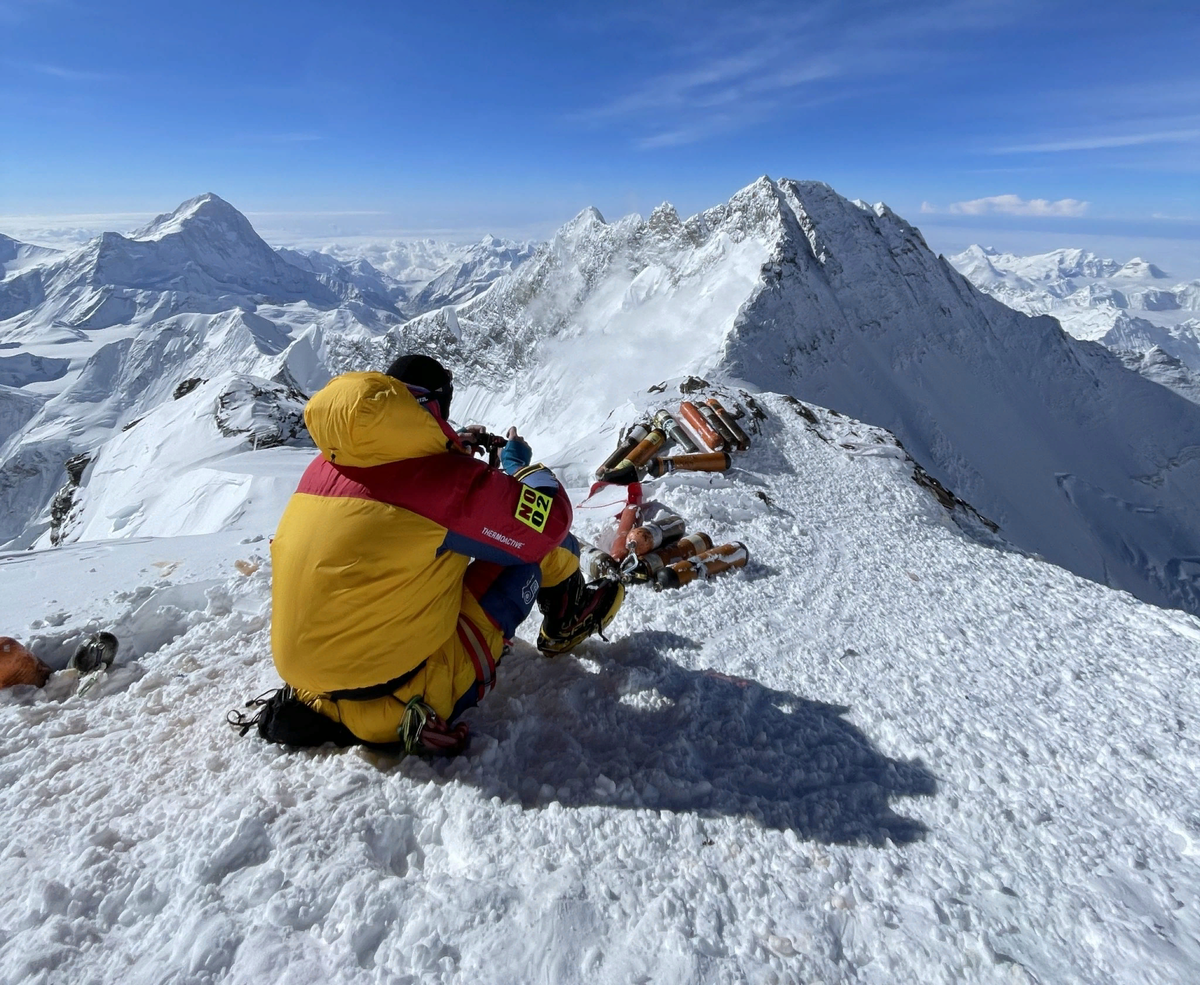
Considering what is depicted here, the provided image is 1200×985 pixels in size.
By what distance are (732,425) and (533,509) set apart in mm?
8989

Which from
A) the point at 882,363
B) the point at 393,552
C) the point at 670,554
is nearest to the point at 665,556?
the point at 670,554

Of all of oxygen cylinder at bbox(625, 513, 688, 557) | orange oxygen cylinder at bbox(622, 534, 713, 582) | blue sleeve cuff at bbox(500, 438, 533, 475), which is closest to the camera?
blue sleeve cuff at bbox(500, 438, 533, 475)

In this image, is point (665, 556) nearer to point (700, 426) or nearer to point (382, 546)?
point (382, 546)

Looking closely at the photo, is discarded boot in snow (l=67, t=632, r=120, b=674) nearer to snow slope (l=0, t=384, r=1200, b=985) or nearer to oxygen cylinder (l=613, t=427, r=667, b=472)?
snow slope (l=0, t=384, r=1200, b=985)

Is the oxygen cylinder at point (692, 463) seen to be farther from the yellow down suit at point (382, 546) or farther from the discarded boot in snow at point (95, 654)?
the discarded boot in snow at point (95, 654)

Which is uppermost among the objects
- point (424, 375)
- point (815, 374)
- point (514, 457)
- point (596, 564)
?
point (424, 375)

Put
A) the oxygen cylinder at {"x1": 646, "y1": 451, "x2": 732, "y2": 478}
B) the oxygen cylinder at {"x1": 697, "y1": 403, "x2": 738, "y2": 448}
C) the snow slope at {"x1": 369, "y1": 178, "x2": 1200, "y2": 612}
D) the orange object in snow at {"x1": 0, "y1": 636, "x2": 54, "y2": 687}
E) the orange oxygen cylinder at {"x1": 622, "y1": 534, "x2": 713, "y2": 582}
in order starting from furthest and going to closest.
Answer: the snow slope at {"x1": 369, "y1": 178, "x2": 1200, "y2": 612}, the oxygen cylinder at {"x1": 697, "y1": 403, "x2": 738, "y2": 448}, the oxygen cylinder at {"x1": 646, "y1": 451, "x2": 732, "y2": 478}, the orange oxygen cylinder at {"x1": 622, "y1": 534, "x2": 713, "y2": 582}, the orange object in snow at {"x1": 0, "y1": 636, "x2": 54, "y2": 687}

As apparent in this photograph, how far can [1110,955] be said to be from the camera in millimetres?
2645

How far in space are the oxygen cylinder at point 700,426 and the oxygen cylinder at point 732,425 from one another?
0.33m

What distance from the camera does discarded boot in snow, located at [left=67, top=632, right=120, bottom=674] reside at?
4.50 meters

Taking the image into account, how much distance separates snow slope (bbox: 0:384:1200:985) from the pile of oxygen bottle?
15.9 inches

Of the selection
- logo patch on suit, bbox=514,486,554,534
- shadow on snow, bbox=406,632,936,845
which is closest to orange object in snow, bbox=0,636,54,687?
shadow on snow, bbox=406,632,936,845

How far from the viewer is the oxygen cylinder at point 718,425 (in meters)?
11.4

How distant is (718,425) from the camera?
38.4ft
